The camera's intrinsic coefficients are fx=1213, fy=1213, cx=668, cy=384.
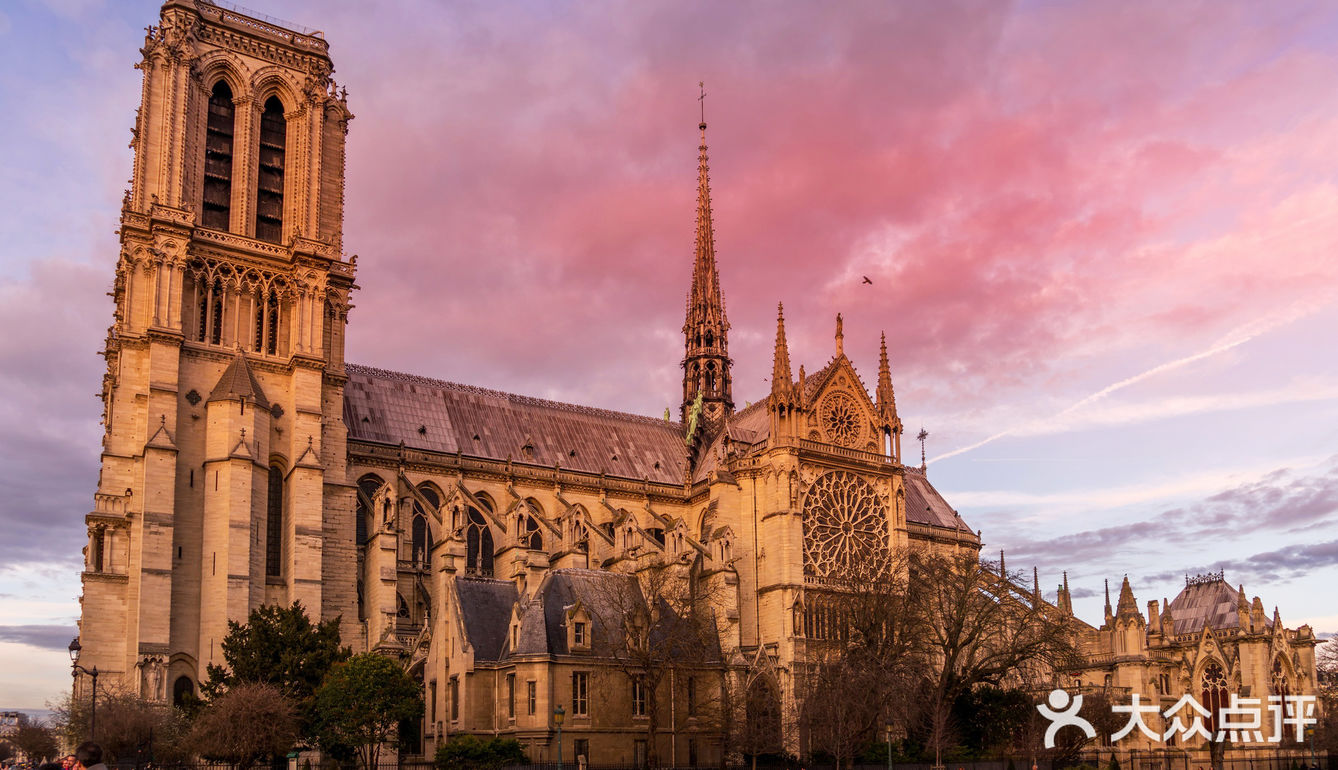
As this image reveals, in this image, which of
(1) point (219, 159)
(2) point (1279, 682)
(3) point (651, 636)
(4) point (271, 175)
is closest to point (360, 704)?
(3) point (651, 636)

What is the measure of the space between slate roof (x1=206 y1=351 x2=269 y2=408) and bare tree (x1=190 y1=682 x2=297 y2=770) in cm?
1591

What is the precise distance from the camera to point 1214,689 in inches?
Result: 2963

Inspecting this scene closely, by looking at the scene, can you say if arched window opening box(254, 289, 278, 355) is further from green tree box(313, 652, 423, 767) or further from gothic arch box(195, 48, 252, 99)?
green tree box(313, 652, 423, 767)

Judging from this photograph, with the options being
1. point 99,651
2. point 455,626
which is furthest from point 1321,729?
point 99,651

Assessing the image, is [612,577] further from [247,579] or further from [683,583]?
[247,579]

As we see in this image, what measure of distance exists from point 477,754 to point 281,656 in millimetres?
9341

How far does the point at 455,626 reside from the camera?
4434 centimetres

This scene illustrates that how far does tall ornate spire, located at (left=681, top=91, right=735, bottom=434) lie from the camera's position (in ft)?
252

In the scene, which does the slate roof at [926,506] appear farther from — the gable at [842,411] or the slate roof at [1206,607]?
the slate roof at [1206,607]

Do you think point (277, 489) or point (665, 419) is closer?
point (277, 489)

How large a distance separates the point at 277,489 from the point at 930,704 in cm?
2919

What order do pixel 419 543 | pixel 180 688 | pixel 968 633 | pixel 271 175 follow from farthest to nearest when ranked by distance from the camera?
pixel 271 175
pixel 419 543
pixel 968 633
pixel 180 688

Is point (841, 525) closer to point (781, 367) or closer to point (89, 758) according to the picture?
point (781, 367)

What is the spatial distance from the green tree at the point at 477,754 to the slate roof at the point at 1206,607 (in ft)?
186
